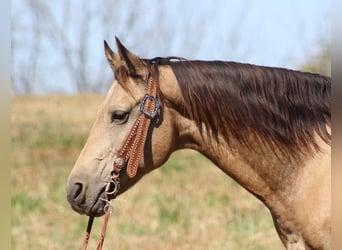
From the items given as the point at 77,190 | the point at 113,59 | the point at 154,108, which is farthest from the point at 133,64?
the point at 77,190

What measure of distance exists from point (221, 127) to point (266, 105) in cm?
21

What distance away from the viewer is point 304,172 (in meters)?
2.34

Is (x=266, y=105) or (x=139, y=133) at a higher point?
(x=266, y=105)

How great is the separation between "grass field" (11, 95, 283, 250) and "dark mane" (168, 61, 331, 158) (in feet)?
8.79

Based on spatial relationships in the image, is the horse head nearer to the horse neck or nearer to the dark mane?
the horse neck

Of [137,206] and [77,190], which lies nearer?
[77,190]

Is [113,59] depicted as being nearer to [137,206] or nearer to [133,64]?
[133,64]

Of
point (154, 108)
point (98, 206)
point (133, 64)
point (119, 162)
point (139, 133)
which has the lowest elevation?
point (98, 206)

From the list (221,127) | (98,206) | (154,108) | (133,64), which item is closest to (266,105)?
(221,127)

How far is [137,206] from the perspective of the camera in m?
6.66

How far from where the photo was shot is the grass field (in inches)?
214

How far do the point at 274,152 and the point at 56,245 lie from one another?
3.47 metres

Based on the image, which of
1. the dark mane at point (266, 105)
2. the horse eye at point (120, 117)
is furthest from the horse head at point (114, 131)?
the dark mane at point (266, 105)

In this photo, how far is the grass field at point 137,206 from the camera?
544 cm
